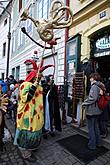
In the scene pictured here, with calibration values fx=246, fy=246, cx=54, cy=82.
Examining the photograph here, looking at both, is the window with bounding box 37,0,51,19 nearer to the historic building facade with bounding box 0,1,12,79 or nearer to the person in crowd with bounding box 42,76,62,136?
the person in crowd with bounding box 42,76,62,136

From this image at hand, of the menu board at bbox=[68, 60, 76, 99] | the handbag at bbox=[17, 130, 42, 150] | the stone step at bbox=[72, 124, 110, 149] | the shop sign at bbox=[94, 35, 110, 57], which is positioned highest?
the shop sign at bbox=[94, 35, 110, 57]

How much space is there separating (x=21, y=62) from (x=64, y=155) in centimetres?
1362

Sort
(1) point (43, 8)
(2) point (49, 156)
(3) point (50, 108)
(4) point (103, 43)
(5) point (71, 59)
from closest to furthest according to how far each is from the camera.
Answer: (2) point (49, 156)
(3) point (50, 108)
(4) point (103, 43)
(5) point (71, 59)
(1) point (43, 8)

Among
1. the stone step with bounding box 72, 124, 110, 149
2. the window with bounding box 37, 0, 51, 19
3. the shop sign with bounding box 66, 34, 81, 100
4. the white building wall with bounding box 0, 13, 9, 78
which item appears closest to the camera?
the stone step with bounding box 72, 124, 110, 149

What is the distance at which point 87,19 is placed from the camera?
8.37m

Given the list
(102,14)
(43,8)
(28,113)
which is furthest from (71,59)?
(43,8)

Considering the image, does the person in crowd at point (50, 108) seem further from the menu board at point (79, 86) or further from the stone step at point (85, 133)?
the menu board at point (79, 86)

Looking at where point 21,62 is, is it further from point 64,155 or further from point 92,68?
point 64,155

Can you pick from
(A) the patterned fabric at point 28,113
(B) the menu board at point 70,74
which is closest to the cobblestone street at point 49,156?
(A) the patterned fabric at point 28,113

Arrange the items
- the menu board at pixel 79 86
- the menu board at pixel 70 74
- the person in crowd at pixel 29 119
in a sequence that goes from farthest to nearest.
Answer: the menu board at pixel 70 74
the menu board at pixel 79 86
the person in crowd at pixel 29 119

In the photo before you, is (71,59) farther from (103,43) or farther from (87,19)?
(103,43)

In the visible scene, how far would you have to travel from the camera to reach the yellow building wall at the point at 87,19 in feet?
24.2

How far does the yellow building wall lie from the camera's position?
24.2ft

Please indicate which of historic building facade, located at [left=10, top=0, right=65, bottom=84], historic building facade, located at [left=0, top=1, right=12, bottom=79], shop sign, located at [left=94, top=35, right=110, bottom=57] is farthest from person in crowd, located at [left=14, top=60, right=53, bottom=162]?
historic building facade, located at [left=0, top=1, right=12, bottom=79]
